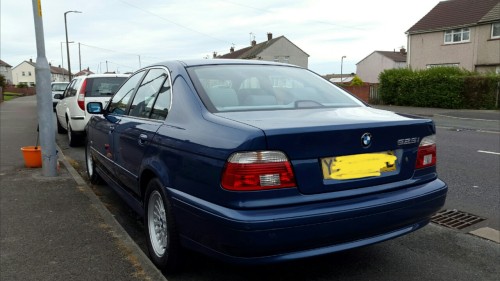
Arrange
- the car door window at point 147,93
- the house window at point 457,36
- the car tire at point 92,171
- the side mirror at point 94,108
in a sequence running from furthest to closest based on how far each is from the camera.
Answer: the house window at point 457,36
the car tire at point 92,171
the side mirror at point 94,108
the car door window at point 147,93

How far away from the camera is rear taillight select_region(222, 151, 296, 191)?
2.40m

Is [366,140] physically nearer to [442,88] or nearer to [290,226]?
[290,226]

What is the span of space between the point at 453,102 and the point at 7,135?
2060cm

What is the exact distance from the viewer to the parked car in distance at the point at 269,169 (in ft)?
7.93

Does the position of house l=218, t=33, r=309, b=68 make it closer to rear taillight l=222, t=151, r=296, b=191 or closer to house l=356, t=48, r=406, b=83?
house l=356, t=48, r=406, b=83

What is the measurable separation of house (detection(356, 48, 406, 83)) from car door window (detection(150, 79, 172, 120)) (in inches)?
2314

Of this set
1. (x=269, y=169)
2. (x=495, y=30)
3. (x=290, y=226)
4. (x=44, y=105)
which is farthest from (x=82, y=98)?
(x=495, y=30)

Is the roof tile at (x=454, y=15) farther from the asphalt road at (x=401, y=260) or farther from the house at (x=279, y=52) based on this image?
the asphalt road at (x=401, y=260)

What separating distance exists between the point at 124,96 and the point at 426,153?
10.0ft

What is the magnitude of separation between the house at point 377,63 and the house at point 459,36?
25.2 metres

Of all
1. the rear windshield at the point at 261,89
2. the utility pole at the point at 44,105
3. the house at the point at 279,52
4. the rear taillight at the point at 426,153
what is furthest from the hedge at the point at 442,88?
the house at the point at 279,52

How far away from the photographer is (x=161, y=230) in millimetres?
3266

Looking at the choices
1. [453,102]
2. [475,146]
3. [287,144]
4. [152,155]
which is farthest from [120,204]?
[453,102]

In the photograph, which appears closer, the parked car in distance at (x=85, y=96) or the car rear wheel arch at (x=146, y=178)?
the car rear wheel arch at (x=146, y=178)
